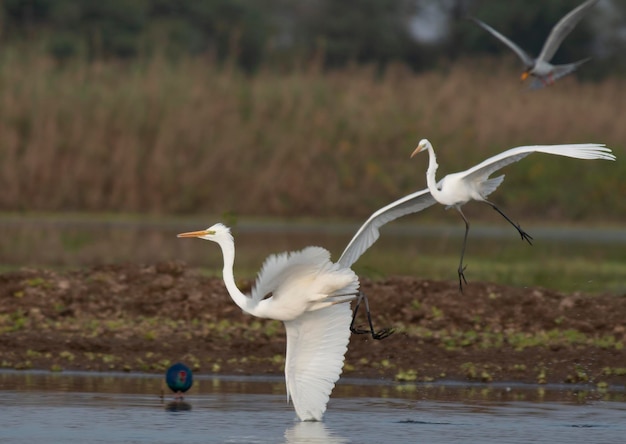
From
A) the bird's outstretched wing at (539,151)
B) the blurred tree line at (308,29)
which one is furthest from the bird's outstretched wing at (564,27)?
the blurred tree line at (308,29)

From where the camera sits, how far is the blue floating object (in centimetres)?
1172

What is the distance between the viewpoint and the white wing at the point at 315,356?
428 inches

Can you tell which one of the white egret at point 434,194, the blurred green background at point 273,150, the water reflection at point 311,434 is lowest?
the water reflection at point 311,434

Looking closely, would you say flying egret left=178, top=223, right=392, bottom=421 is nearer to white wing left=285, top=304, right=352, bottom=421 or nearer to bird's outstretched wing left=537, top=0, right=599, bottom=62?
white wing left=285, top=304, right=352, bottom=421

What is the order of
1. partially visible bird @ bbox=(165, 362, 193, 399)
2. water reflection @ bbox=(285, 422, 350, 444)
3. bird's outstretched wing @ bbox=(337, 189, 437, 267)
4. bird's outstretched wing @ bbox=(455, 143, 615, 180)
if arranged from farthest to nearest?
1. bird's outstretched wing @ bbox=(337, 189, 437, 267)
2. partially visible bird @ bbox=(165, 362, 193, 399)
3. bird's outstretched wing @ bbox=(455, 143, 615, 180)
4. water reflection @ bbox=(285, 422, 350, 444)

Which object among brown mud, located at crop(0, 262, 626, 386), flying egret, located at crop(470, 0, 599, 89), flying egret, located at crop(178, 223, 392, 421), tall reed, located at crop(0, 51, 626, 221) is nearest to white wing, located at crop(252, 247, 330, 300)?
flying egret, located at crop(178, 223, 392, 421)

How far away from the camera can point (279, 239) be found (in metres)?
24.8

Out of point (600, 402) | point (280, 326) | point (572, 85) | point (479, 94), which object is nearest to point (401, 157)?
point (479, 94)

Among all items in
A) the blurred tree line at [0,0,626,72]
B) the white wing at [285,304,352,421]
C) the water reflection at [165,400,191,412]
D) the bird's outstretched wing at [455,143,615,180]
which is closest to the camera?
the white wing at [285,304,352,421]

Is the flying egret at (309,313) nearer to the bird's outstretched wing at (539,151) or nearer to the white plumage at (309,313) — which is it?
the white plumage at (309,313)

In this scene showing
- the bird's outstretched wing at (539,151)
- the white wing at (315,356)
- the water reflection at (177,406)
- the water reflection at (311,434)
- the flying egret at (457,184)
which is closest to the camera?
the water reflection at (311,434)

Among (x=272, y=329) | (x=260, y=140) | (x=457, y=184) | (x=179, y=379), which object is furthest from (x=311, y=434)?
(x=260, y=140)

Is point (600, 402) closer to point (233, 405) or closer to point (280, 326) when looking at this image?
point (233, 405)

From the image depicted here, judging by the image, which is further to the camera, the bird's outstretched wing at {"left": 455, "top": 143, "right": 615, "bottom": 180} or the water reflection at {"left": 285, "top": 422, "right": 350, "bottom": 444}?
the bird's outstretched wing at {"left": 455, "top": 143, "right": 615, "bottom": 180}
